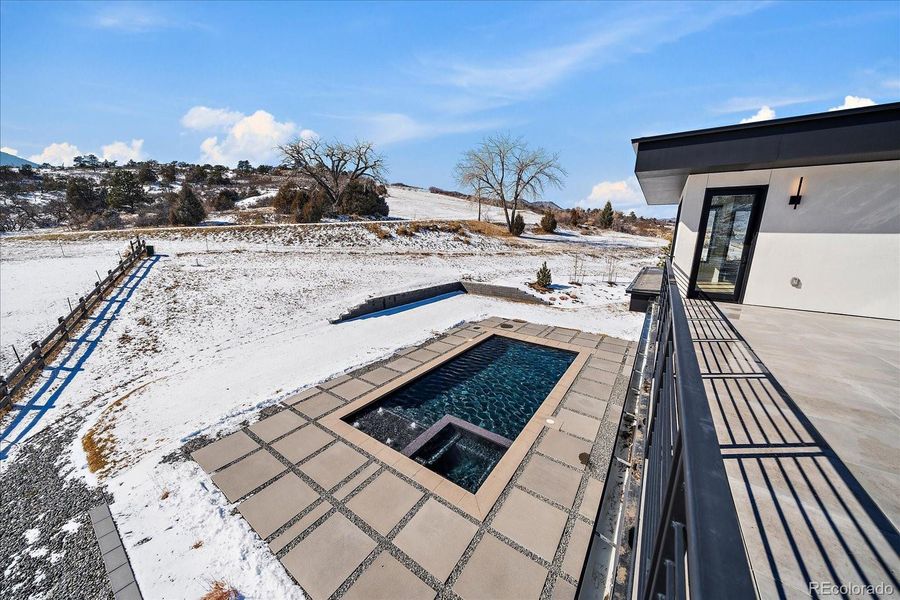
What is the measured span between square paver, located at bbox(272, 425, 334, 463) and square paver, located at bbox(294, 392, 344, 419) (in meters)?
0.31

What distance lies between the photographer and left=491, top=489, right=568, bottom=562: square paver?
2.76 metres

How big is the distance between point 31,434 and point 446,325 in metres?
6.99

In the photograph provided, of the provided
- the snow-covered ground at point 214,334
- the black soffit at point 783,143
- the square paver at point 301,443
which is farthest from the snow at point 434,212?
the square paver at point 301,443

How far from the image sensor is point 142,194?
23969 mm

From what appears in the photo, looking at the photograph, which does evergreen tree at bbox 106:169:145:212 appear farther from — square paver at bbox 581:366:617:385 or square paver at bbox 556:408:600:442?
square paver at bbox 556:408:600:442

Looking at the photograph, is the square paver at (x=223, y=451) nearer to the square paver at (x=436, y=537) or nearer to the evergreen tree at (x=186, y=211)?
the square paver at (x=436, y=537)

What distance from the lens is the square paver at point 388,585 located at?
7.89ft

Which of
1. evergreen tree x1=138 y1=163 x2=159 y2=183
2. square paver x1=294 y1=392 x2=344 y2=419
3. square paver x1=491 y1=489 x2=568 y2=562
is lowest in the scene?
square paver x1=294 y1=392 x2=344 y2=419

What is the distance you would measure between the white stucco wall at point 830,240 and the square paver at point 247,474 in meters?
8.23

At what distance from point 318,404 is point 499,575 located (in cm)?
328

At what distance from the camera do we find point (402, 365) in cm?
607

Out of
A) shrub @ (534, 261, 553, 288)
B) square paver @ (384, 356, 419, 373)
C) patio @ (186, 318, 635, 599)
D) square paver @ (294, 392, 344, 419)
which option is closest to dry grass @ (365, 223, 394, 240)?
shrub @ (534, 261, 553, 288)

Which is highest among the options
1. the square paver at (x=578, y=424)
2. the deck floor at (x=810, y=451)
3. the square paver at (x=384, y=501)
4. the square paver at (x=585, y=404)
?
the deck floor at (x=810, y=451)

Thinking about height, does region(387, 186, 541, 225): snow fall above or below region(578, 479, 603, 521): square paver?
above
